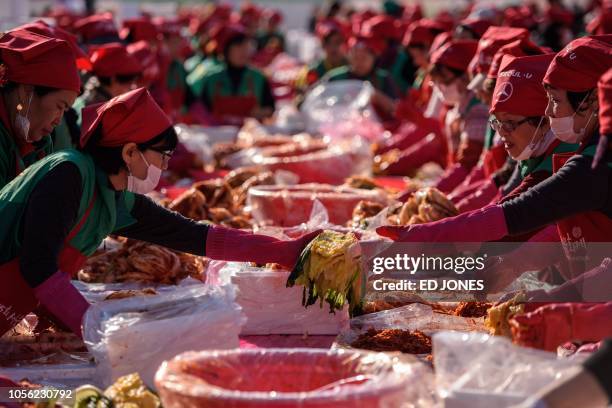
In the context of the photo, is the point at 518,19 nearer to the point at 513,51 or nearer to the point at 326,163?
the point at 326,163

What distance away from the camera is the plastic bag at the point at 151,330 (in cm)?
341

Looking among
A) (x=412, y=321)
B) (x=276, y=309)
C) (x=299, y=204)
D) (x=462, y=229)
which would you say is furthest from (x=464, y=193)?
(x=462, y=229)

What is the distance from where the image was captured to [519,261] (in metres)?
4.34

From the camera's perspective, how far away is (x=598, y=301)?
363 cm

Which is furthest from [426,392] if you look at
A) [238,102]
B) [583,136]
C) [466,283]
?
[238,102]

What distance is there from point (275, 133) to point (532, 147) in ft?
17.2

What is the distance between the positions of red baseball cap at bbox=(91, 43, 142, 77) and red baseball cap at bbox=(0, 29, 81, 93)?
80.8 inches

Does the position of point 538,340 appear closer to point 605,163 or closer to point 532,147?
point 605,163

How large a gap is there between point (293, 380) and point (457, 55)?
3.34m

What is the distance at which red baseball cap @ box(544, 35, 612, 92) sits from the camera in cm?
367

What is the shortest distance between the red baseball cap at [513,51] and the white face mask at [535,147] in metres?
0.69

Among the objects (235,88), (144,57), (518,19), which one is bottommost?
(235,88)

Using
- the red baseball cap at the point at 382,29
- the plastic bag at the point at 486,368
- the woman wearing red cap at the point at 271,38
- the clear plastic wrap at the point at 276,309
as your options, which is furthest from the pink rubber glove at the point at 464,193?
the woman wearing red cap at the point at 271,38

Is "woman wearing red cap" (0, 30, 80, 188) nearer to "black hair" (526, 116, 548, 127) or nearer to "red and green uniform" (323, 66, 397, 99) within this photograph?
"black hair" (526, 116, 548, 127)
